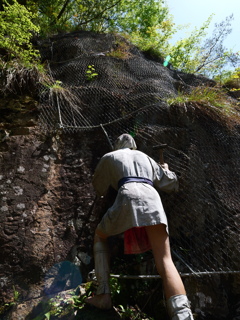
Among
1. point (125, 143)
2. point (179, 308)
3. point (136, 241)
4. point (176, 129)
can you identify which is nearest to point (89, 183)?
point (125, 143)

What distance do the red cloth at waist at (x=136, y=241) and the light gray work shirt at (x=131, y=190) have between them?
10.6 inches

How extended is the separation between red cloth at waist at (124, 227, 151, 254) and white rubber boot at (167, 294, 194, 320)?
0.71m

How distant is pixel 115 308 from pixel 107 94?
351cm

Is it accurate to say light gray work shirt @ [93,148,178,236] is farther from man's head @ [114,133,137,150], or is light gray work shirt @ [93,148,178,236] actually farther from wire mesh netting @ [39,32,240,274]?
wire mesh netting @ [39,32,240,274]

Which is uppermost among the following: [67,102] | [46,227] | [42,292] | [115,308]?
[67,102]

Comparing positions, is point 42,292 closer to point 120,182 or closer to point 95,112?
point 120,182

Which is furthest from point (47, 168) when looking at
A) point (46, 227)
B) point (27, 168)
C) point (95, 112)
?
point (95, 112)

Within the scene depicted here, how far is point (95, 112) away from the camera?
16.8 feet

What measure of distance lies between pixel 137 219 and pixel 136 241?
→ 0.46 metres

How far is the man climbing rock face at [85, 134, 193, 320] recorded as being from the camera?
8.68ft

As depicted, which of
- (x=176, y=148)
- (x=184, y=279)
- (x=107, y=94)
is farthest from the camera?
(x=107, y=94)

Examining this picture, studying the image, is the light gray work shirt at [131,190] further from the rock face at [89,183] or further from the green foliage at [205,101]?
the green foliage at [205,101]

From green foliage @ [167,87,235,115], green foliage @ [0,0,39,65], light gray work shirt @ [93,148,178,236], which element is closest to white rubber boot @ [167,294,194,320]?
light gray work shirt @ [93,148,178,236]

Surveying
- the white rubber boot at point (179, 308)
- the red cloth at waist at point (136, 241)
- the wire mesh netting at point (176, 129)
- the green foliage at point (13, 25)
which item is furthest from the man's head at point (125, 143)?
the green foliage at point (13, 25)
